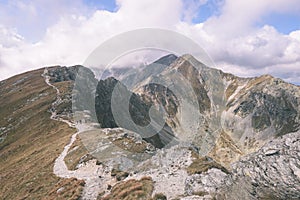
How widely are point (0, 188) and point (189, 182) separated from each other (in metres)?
43.5

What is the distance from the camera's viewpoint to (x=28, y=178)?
51.5 m

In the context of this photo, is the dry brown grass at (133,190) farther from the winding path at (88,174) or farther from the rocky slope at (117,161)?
the winding path at (88,174)

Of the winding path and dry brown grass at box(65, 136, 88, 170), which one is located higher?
dry brown grass at box(65, 136, 88, 170)

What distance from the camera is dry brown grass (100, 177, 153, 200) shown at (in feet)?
93.4

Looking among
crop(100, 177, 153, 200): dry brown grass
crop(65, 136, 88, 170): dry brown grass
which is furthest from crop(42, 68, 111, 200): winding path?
crop(100, 177, 153, 200): dry brown grass

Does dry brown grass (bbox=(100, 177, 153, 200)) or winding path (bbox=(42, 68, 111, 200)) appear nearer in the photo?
dry brown grass (bbox=(100, 177, 153, 200))

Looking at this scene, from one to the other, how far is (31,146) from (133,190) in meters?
58.3

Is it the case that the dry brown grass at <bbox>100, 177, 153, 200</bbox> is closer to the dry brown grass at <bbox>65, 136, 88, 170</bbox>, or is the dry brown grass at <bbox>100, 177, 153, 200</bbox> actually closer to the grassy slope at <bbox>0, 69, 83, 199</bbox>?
the grassy slope at <bbox>0, 69, 83, 199</bbox>

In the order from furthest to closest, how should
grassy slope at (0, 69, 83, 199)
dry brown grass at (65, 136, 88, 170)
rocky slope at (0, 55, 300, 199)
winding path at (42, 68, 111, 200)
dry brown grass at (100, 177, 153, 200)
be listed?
1. dry brown grass at (65, 136, 88, 170)
2. grassy slope at (0, 69, 83, 199)
3. winding path at (42, 68, 111, 200)
4. dry brown grass at (100, 177, 153, 200)
5. rocky slope at (0, 55, 300, 199)

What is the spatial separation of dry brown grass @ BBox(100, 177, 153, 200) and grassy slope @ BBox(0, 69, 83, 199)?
5816mm

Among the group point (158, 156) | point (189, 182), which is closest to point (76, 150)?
point (158, 156)

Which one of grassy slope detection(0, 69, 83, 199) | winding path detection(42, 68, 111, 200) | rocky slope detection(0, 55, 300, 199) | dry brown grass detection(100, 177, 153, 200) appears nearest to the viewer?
rocky slope detection(0, 55, 300, 199)

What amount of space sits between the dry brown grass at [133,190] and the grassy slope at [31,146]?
5.82 meters

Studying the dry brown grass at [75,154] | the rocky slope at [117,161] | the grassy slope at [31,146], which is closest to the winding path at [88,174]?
the rocky slope at [117,161]
